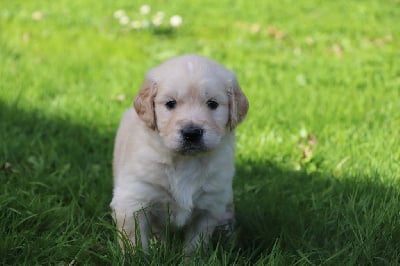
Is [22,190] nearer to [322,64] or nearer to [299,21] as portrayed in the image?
[322,64]

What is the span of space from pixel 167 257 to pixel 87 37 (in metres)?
4.48

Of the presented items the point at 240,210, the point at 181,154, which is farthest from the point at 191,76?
the point at 240,210

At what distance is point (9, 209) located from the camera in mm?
2652

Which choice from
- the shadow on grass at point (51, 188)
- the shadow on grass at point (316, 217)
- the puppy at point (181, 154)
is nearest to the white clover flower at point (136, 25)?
the shadow on grass at point (51, 188)

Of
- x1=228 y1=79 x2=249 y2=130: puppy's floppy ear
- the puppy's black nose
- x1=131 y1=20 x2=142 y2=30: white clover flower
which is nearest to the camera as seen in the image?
the puppy's black nose

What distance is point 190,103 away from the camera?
8.36 feet

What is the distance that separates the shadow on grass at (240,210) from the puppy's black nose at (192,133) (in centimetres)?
53

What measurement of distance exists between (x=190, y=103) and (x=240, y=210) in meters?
0.81

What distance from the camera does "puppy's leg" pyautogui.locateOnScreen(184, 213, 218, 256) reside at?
2.69 meters

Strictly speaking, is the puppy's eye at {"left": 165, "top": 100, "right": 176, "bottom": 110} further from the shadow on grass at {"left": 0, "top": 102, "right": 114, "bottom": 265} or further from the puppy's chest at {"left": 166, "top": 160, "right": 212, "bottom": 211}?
the shadow on grass at {"left": 0, "top": 102, "right": 114, "bottom": 265}

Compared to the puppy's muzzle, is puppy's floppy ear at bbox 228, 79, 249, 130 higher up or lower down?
higher up

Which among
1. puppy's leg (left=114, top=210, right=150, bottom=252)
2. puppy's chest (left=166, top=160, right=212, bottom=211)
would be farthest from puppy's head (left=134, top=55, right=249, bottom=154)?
puppy's leg (left=114, top=210, right=150, bottom=252)

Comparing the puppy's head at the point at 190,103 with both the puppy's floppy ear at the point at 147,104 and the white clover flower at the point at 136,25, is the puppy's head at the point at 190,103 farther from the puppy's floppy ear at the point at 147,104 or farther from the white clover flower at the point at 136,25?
the white clover flower at the point at 136,25

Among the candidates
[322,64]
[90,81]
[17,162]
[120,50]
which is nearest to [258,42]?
[322,64]
